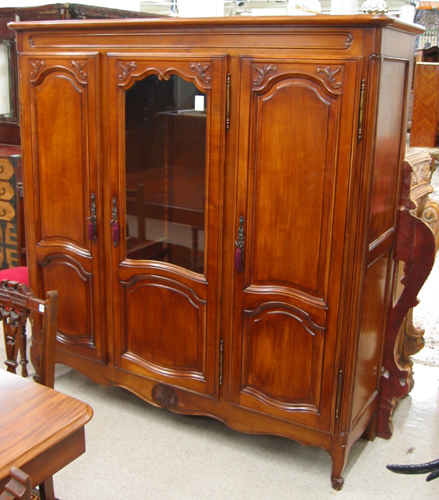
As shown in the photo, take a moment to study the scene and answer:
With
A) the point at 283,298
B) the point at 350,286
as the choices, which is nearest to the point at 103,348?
the point at 283,298

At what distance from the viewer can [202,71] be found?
87.6 inches

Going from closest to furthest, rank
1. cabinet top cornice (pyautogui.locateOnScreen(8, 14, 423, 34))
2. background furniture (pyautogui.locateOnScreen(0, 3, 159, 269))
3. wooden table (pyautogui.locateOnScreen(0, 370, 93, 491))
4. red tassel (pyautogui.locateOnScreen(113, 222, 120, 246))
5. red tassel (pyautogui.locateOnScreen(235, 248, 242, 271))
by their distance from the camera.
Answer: wooden table (pyautogui.locateOnScreen(0, 370, 93, 491))
cabinet top cornice (pyautogui.locateOnScreen(8, 14, 423, 34))
red tassel (pyautogui.locateOnScreen(235, 248, 242, 271))
red tassel (pyautogui.locateOnScreen(113, 222, 120, 246))
background furniture (pyautogui.locateOnScreen(0, 3, 159, 269))

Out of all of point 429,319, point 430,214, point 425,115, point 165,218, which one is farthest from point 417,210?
point 425,115

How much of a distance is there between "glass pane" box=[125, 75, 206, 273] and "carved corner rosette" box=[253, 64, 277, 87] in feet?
0.91

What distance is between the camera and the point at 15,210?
12.5 ft

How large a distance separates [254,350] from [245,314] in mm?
154

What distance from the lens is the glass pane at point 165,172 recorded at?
2.40 m

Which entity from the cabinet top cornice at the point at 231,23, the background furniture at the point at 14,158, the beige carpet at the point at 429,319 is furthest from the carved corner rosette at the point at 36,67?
the beige carpet at the point at 429,319

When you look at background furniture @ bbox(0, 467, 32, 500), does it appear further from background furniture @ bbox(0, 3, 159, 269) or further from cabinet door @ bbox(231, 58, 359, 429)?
background furniture @ bbox(0, 3, 159, 269)

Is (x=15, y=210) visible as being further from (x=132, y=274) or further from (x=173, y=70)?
(x=173, y=70)

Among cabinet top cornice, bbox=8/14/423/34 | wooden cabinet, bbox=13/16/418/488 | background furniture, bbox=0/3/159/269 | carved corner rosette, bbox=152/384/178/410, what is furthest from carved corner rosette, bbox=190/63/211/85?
background furniture, bbox=0/3/159/269

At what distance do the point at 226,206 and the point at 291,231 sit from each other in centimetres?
28

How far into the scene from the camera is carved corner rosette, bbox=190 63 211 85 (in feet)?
7.27

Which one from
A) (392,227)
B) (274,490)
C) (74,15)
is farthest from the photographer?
(74,15)
